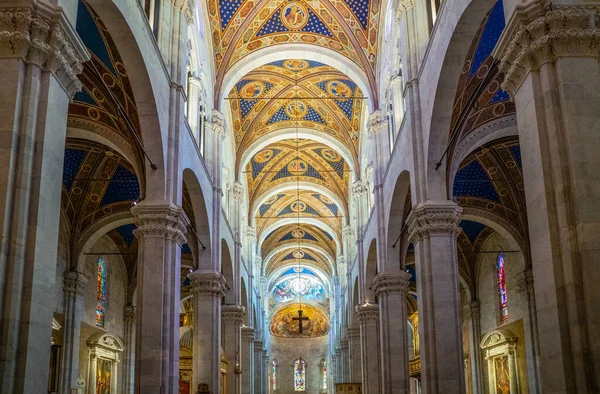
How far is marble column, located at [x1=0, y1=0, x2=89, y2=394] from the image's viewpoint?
285 inches

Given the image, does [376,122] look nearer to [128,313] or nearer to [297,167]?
[128,313]

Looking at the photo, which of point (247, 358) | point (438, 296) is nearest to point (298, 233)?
point (247, 358)

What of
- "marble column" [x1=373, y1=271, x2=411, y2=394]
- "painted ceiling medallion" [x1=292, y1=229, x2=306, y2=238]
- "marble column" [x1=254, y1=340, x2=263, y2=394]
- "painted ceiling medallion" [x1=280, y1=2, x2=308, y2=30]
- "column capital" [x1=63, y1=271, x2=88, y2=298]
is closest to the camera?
"marble column" [x1=373, y1=271, x2=411, y2=394]

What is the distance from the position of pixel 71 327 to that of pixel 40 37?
1668 centimetres

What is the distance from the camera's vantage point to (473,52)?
13.9m

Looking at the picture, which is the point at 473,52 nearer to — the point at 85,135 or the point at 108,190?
the point at 85,135

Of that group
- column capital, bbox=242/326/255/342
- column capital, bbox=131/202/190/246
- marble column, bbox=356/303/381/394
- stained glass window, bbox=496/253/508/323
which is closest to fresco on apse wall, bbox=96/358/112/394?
marble column, bbox=356/303/381/394

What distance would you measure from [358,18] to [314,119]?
877 cm

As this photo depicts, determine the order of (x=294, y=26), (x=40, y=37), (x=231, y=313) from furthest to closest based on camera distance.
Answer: (x=231, y=313)
(x=294, y=26)
(x=40, y=37)

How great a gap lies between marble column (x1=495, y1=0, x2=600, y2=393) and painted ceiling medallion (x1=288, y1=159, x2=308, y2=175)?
2881cm

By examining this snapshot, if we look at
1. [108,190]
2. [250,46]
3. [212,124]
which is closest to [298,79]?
[250,46]

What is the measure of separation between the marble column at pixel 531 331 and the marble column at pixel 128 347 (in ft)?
49.4

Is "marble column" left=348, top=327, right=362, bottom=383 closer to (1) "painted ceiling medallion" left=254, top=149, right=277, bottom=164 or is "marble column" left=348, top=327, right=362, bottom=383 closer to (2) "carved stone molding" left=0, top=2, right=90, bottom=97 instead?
(1) "painted ceiling medallion" left=254, top=149, right=277, bottom=164

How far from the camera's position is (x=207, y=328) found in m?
21.6
